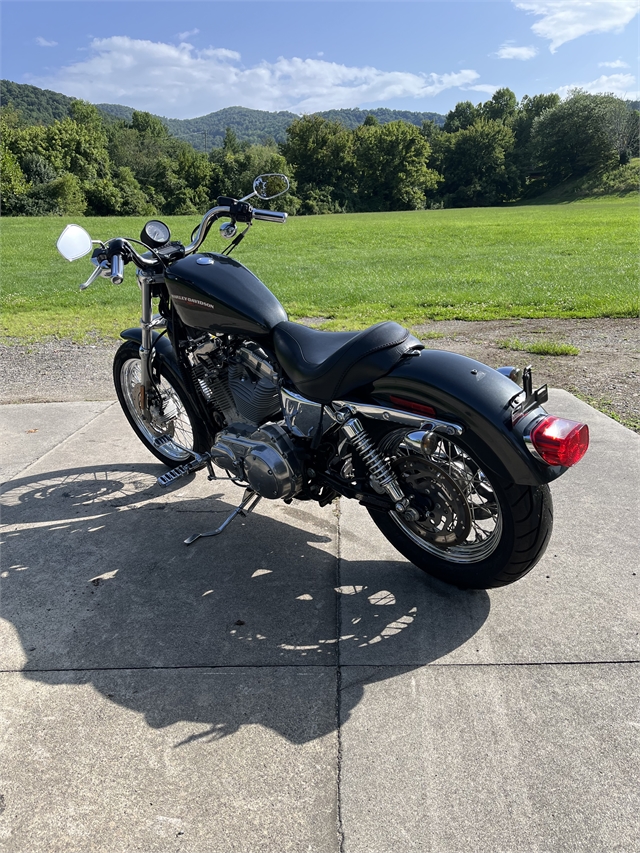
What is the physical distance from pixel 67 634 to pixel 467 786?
5.62 feet

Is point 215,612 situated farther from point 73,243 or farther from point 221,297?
point 73,243

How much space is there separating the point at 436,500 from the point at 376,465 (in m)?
0.31

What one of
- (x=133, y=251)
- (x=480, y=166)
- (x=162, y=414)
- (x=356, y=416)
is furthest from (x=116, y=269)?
(x=480, y=166)

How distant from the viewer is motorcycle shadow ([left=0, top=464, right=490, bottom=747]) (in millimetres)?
2340

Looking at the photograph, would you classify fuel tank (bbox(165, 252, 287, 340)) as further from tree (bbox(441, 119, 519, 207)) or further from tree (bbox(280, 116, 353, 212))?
tree (bbox(441, 119, 519, 207))

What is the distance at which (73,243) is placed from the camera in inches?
127

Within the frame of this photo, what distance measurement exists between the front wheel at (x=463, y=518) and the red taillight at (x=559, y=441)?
0.70 feet

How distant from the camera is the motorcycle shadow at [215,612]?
2340 mm

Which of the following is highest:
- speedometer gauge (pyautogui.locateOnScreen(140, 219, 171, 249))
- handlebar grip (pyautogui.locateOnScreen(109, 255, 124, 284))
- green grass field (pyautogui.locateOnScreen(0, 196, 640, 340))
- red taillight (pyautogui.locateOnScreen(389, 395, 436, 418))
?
speedometer gauge (pyautogui.locateOnScreen(140, 219, 171, 249))

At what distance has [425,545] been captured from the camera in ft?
9.62

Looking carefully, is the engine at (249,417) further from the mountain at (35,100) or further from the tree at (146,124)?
the mountain at (35,100)

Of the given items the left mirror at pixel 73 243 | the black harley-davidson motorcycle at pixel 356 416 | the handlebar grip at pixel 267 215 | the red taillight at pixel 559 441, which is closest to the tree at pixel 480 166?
the handlebar grip at pixel 267 215

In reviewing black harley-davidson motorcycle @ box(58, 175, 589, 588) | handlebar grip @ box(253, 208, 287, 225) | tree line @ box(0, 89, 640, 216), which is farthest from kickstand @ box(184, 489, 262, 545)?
tree line @ box(0, 89, 640, 216)

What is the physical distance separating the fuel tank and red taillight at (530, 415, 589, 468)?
1.42 meters
